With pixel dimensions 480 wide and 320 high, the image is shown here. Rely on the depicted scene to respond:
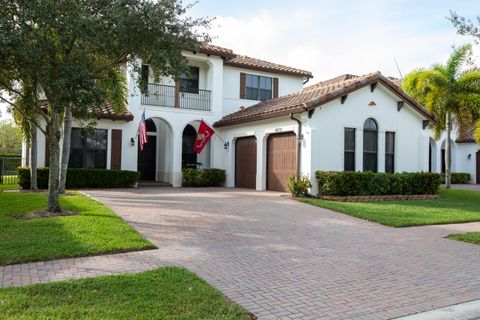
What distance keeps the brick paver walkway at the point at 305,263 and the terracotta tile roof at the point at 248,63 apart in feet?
42.3

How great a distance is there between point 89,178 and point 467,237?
14.8m

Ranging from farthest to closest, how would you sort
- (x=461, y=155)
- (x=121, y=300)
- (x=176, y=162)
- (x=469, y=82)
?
A: (x=461, y=155) → (x=176, y=162) → (x=469, y=82) → (x=121, y=300)

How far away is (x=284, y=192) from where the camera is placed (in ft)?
59.7

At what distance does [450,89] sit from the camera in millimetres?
21078

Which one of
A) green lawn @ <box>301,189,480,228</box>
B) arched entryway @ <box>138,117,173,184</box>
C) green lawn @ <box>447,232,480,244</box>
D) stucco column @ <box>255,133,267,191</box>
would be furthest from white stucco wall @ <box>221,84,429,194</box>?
green lawn @ <box>447,232,480,244</box>

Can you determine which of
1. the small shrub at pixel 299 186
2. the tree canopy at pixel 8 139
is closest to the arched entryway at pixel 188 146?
the small shrub at pixel 299 186

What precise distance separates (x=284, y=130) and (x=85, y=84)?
10.3 metres

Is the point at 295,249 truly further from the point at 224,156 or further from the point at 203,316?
the point at 224,156

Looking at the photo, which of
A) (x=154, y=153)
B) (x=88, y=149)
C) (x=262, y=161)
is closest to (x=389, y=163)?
(x=262, y=161)

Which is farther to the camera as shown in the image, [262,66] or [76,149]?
[262,66]

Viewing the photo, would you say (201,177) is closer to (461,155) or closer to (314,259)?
(314,259)

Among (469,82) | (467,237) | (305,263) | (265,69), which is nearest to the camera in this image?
(305,263)

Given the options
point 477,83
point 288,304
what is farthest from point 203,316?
point 477,83

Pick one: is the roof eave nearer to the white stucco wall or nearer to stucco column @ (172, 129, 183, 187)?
the white stucco wall
